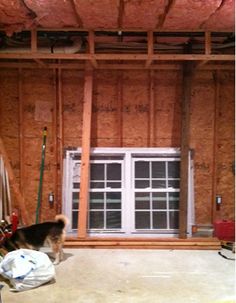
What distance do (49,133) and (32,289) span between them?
8.91ft

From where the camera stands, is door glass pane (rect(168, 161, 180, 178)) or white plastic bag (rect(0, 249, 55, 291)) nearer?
white plastic bag (rect(0, 249, 55, 291))

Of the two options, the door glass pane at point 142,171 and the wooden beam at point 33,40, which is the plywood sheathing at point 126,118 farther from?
the wooden beam at point 33,40

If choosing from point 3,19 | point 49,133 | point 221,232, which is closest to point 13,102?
point 49,133

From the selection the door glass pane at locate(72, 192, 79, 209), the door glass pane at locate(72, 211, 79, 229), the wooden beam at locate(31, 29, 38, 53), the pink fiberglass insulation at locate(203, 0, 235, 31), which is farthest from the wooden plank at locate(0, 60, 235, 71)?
the door glass pane at locate(72, 211, 79, 229)

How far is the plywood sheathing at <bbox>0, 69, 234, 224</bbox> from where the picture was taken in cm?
562

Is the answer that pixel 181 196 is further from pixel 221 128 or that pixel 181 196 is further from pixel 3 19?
pixel 3 19

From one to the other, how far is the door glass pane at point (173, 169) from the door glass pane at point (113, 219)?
0.98 meters

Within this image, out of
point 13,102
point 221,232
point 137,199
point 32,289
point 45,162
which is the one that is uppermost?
point 13,102

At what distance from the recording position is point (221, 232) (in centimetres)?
516

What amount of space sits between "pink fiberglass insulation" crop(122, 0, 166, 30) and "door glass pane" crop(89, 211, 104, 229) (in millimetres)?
2738

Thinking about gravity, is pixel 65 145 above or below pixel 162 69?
below

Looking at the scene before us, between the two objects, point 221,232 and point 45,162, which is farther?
point 45,162

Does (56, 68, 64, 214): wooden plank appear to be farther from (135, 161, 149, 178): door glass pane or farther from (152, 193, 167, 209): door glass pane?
(152, 193, 167, 209): door glass pane

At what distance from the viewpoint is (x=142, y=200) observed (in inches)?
219
